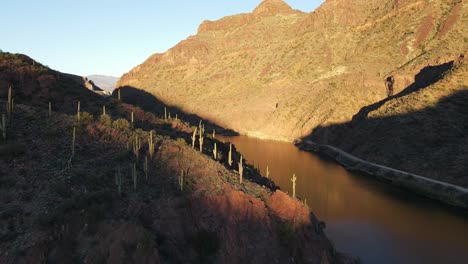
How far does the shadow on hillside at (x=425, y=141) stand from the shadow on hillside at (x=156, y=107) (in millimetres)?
50649

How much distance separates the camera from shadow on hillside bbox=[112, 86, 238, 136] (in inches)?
4323

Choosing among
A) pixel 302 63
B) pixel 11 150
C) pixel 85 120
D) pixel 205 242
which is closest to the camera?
pixel 205 242

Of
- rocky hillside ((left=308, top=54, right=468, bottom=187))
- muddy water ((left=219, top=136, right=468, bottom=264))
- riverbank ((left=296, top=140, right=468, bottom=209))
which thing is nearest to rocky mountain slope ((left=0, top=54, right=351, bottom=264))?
muddy water ((left=219, top=136, right=468, bottom=264))

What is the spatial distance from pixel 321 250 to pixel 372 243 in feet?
35.8

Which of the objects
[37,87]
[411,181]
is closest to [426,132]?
[411,181]

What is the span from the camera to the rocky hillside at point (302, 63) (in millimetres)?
87688

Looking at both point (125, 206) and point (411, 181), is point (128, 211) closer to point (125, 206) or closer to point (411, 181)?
point (125, 206)

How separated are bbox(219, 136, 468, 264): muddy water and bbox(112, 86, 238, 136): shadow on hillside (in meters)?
56.5

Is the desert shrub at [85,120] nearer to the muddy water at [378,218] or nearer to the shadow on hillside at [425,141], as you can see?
the muddy water at [378,218]

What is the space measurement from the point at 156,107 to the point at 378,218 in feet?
346

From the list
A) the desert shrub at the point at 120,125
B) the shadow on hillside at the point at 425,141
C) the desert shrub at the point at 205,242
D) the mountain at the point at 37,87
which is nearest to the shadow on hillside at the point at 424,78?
the shadow on hillside at the point at 425,141

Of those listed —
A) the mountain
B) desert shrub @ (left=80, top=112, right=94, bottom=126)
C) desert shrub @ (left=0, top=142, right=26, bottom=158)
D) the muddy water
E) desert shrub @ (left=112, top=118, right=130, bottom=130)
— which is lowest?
the muddy water

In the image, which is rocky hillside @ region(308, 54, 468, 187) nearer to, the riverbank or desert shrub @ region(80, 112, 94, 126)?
the riverbank

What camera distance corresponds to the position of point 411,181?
44.9 meters
